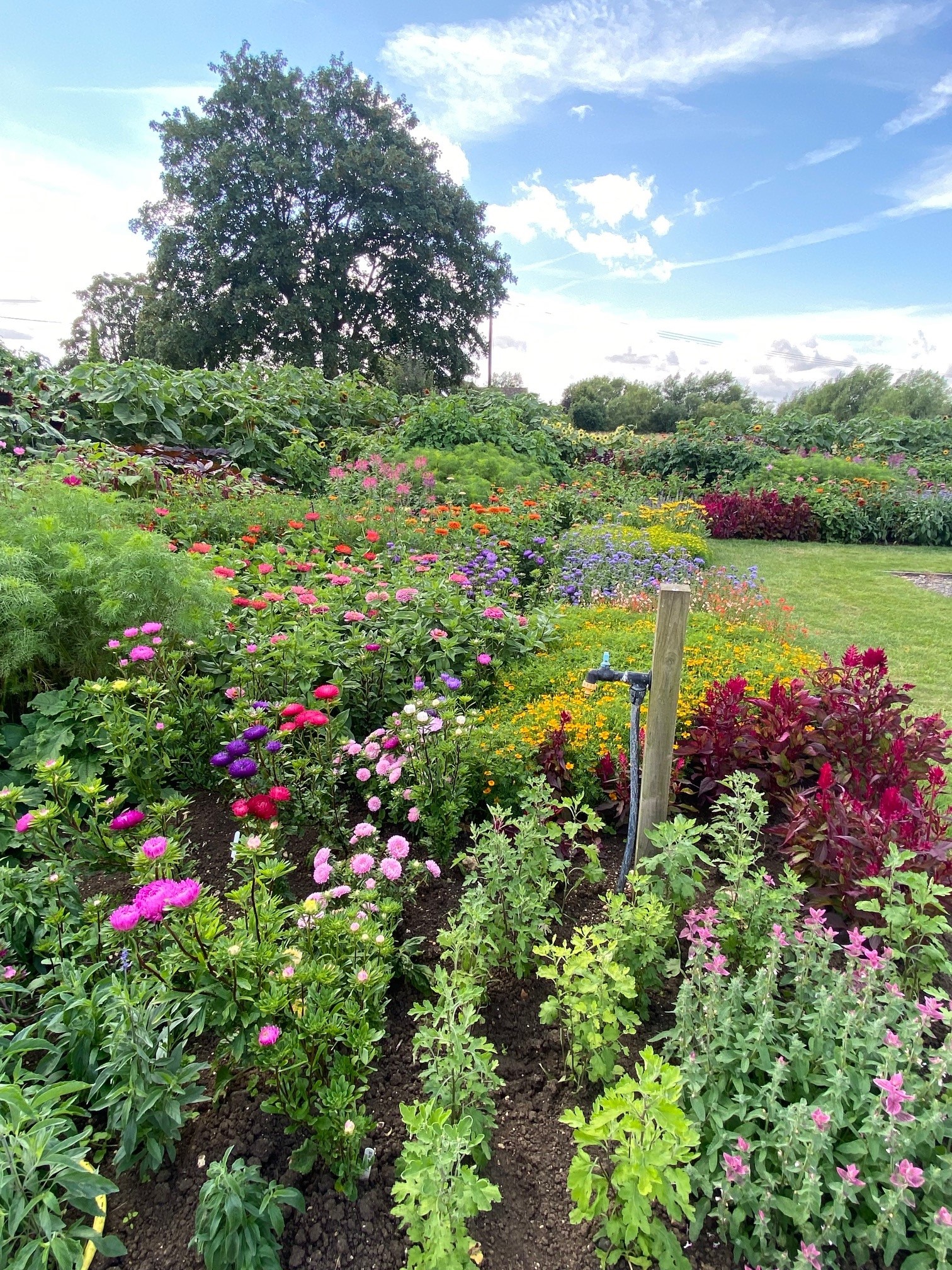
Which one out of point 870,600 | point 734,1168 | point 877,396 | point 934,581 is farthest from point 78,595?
point 877,396

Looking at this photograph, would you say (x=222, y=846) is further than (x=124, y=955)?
Yes

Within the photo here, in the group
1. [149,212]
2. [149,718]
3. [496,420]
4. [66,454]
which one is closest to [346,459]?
[496,420]

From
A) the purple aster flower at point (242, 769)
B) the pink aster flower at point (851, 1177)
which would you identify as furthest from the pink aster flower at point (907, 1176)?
the purple aster flower at point (242, 769)

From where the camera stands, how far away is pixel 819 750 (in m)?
2.58

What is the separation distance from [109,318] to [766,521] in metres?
26.6

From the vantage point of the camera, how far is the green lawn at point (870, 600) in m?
4.95

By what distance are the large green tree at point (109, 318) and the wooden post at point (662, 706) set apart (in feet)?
85.4

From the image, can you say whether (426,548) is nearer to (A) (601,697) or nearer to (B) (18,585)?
(A) (601,697)

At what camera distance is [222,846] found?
2480 mm

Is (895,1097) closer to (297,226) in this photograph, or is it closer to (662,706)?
(662,706)

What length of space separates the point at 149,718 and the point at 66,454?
4346 millimetres

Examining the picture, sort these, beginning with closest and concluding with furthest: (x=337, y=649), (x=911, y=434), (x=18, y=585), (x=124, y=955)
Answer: (x=124, y=955), (x=18, y=585), (x=337, y=649), (x=911, y=434)

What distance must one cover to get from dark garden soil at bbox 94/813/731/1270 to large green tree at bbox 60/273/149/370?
26435 mm

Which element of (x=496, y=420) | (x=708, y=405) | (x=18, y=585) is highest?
(x=708, y=405)
